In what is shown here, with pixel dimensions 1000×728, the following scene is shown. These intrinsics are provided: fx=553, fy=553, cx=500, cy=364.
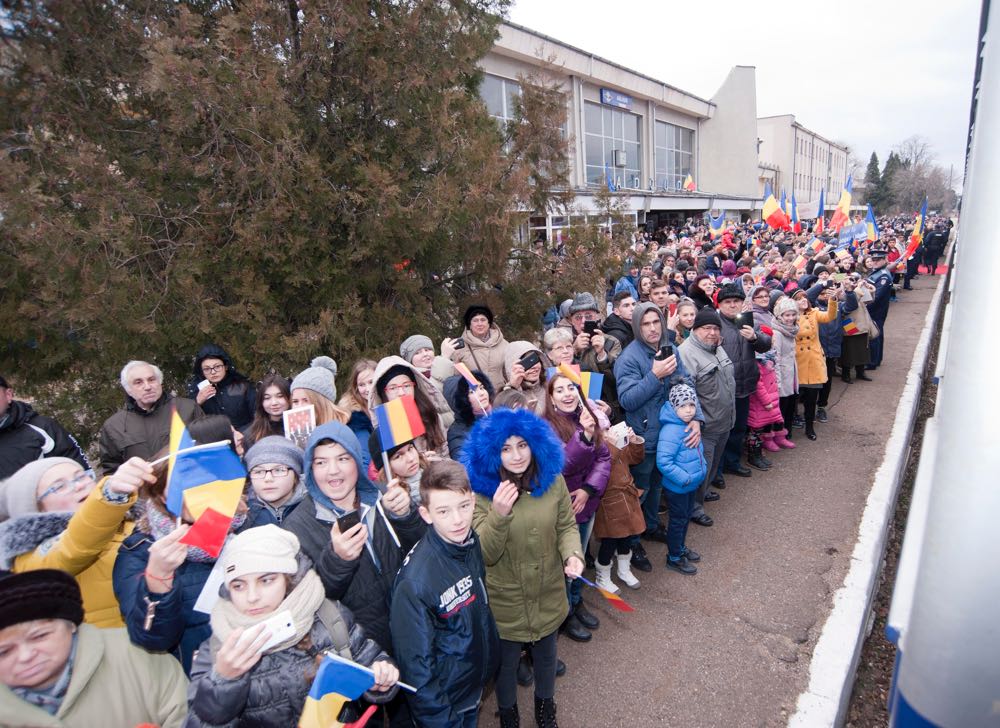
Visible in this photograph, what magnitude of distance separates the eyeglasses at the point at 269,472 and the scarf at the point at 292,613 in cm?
74

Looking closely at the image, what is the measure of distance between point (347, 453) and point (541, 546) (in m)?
1.10

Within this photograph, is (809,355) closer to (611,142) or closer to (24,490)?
(24,490)

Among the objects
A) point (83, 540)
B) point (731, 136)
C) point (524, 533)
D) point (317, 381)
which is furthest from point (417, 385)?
point (731, 136)

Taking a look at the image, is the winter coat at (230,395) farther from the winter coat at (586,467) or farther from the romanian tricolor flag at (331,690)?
the romanian tricolor flag at (331,690)

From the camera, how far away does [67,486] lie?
7.88 ft

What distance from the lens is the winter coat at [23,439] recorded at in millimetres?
3486

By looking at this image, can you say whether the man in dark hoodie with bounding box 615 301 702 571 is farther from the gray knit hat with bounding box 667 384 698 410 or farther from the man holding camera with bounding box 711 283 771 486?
the man holding camera with bounding box 711 283 771 486

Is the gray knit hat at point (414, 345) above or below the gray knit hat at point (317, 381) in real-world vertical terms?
above

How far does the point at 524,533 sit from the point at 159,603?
160cm

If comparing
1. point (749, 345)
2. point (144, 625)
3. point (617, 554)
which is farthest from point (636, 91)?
point (144, 625)

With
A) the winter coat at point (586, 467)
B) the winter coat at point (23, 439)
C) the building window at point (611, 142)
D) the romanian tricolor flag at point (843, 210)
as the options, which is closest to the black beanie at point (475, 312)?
the winter coat at point (586, 467)

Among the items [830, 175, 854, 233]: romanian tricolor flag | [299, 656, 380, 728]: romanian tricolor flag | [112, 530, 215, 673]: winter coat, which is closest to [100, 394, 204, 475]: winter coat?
[112, 530, 215, 673]: winter coat

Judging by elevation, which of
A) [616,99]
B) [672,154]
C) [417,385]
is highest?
[616,99]

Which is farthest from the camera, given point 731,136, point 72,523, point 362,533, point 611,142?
point 731,136
